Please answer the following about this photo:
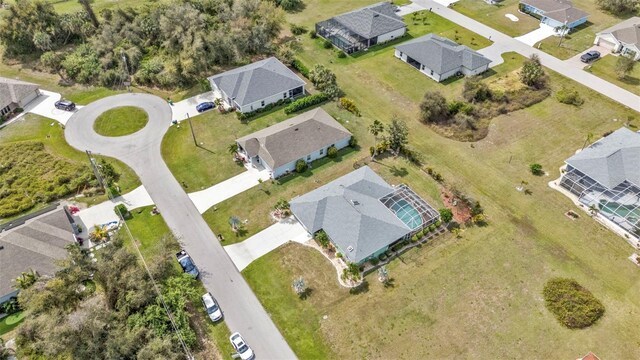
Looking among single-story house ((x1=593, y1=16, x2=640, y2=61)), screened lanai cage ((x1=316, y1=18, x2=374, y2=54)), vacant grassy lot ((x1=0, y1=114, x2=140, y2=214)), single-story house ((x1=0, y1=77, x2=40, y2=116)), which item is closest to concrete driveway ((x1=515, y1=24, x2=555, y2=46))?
single-story house ((x1=593, y1=16, x2=640, y2=61))

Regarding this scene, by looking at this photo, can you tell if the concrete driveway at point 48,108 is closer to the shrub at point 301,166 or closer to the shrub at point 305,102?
the shrub at point 305,102

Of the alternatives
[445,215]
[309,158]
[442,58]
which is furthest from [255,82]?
[445,215]

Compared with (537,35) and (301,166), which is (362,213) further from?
(537,35)

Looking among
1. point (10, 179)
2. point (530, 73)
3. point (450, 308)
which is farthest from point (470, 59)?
point (10, 179)

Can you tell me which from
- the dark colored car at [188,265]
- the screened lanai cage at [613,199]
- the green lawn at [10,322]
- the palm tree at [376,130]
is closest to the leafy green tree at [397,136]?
the palm tree at [376,130]

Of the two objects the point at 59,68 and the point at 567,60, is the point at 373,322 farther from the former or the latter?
the point at 59,68

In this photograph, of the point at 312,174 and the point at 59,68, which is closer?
the point at 312,174

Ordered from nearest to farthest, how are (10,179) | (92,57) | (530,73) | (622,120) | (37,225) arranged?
(37,225), (10,179), (622,120), (530,73), (92,57)
